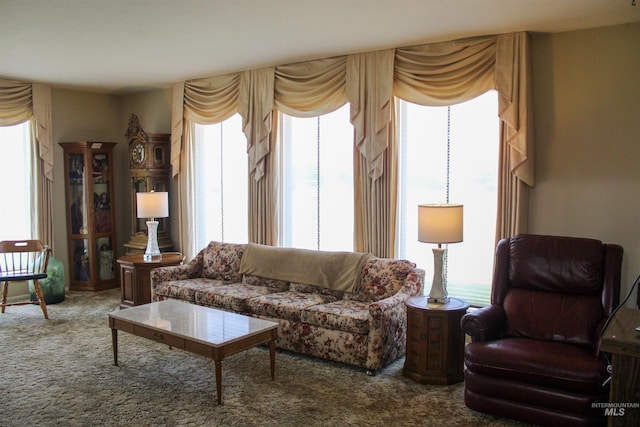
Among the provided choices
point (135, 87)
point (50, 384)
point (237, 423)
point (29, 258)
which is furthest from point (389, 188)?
point (29, 258)

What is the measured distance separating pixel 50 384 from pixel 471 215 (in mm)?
3585

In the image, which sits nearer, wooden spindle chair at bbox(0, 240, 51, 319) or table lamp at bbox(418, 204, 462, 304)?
table lamp at bbox(418, 204, 462, 304)

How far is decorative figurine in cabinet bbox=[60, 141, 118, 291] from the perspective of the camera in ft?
21.9

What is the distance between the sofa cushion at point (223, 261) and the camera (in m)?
5.38

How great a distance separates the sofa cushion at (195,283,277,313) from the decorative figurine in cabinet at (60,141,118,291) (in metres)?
2.55

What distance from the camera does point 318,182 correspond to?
545 centimetres

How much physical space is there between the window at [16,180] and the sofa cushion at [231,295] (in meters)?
2.99

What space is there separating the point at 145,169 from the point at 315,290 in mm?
3047

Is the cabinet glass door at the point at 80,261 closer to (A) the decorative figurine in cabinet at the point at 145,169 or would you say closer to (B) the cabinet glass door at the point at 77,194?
(B) the cabinet glass door at the point at 77,194

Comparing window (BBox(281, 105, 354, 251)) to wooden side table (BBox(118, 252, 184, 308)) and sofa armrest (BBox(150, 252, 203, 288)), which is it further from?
wooden side table (BBox(118, 252, 184, 308))

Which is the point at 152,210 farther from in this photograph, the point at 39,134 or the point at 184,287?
the point at 39,134

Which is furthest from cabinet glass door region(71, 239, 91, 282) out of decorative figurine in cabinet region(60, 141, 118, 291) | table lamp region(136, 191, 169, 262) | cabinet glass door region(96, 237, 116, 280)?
table lamp region(136, 191, 169, 262)

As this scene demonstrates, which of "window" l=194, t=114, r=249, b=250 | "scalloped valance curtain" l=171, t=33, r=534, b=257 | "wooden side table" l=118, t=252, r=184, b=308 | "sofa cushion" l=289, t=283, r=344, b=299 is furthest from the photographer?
"window" l=194, t=114, r=249, b=250

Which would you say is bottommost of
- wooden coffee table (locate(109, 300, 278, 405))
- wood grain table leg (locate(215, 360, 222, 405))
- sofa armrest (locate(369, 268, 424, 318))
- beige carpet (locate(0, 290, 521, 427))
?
beige carpet (locate(0, 290, 521, 427))
